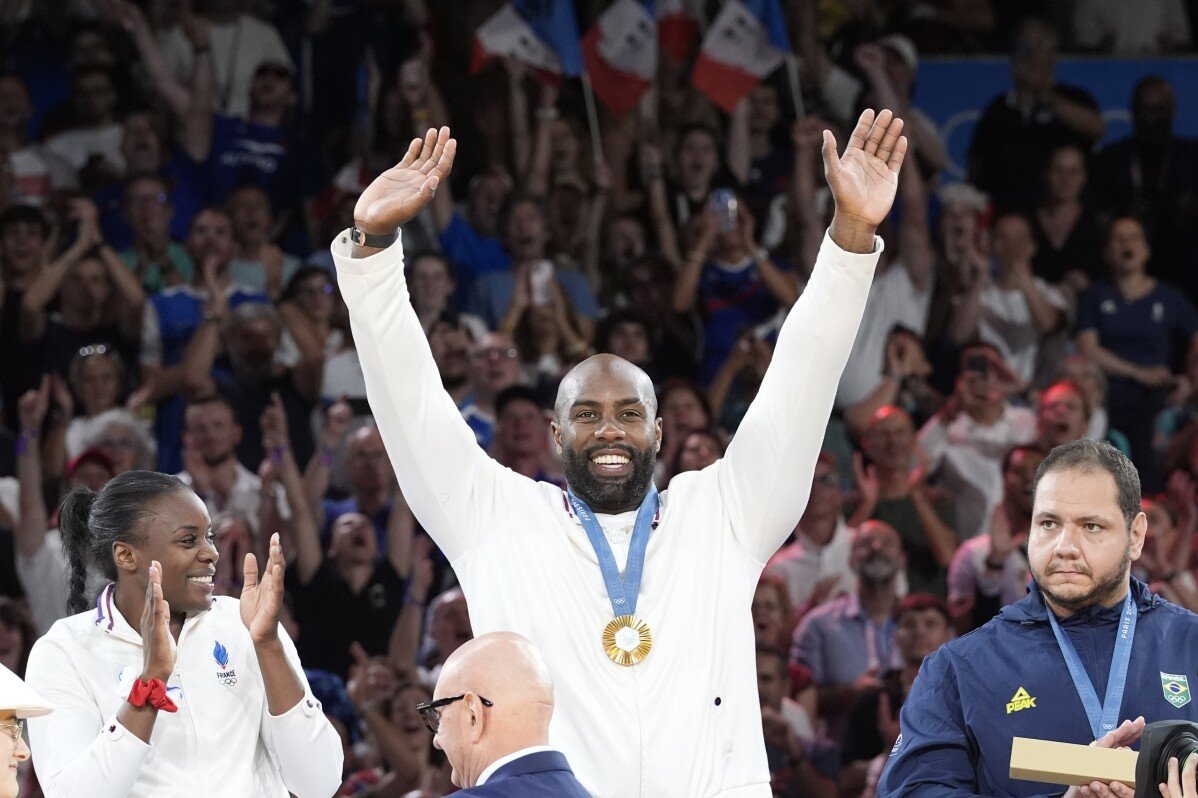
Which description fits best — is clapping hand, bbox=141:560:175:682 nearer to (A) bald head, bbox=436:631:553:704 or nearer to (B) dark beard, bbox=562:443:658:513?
(A) bald head, bbox=436:631:553:704

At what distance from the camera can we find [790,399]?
4480 millimetres

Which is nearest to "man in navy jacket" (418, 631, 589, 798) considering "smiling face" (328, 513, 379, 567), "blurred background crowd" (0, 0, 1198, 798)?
"blurred background crowd" (0, 0, 1198, 798)

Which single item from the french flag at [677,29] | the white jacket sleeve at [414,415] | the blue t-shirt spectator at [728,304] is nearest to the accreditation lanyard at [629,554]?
the white jacket sleeve at [414,415]

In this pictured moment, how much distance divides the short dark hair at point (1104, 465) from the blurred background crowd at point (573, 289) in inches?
137

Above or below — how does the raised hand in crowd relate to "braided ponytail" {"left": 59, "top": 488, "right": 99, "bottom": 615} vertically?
above

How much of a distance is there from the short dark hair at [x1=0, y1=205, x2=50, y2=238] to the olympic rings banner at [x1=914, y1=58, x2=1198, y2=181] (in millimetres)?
5219

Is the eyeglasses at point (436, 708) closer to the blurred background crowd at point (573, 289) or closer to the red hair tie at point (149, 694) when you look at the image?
the red hair tie at point (149, 694)

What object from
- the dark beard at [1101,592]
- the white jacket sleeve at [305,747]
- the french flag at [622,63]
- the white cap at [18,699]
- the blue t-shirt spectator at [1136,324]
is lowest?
the white jacket sleeve at [305,747]

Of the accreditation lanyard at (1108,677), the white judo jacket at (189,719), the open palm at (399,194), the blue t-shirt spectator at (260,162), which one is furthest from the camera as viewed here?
the blue t-shirt spectator at (260,162)

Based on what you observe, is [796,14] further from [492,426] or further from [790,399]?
[790,399]

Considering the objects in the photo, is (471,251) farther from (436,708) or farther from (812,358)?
(436,708)

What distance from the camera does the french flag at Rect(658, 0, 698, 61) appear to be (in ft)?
36.0

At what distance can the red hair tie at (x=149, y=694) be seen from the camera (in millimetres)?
4105

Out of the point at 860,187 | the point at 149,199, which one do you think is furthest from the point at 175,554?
the point at 149,199
